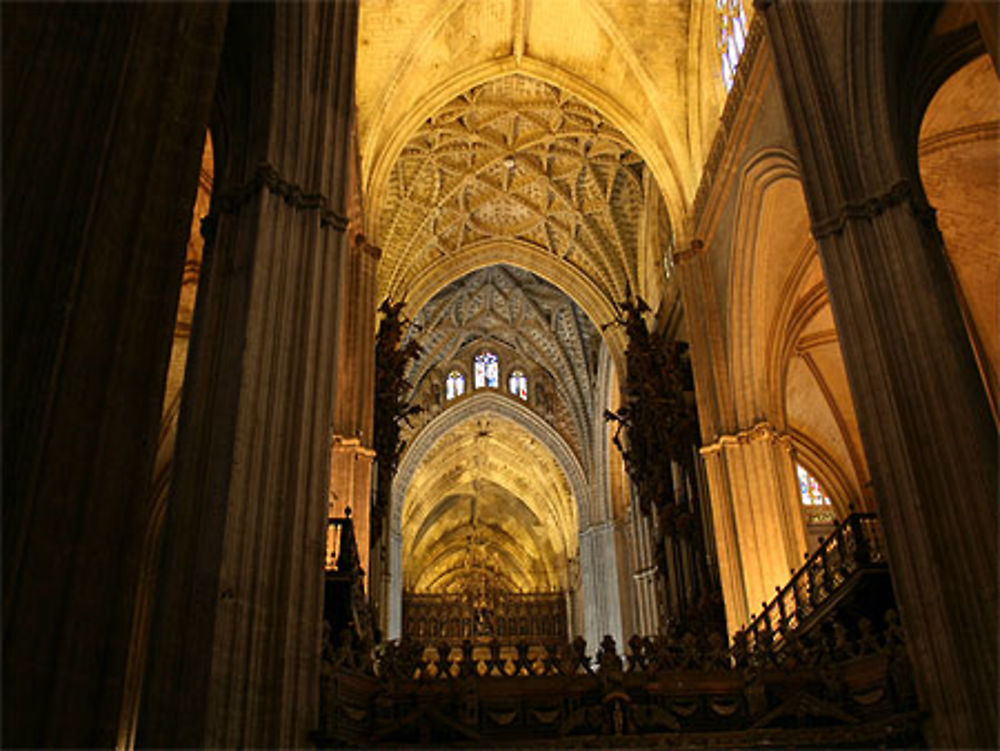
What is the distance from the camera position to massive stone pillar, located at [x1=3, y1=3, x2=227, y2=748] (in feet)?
11.3

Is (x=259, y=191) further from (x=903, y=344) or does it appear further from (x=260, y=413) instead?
(x=903, y=344)

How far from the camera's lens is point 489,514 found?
3722 centimetres

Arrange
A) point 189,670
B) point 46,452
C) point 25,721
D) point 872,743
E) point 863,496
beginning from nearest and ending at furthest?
point 25,721
point 46,452
point 189,670
point 872,743
point 863,496

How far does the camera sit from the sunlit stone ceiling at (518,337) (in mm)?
26266

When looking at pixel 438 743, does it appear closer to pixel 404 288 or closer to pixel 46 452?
pixel 46 452

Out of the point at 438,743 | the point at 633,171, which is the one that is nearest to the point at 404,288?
the point at 633,171

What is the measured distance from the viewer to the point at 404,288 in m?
21.1

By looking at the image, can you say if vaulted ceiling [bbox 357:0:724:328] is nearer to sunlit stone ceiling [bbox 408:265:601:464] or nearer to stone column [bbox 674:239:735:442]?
stone column [bbox 674:239:735:442]

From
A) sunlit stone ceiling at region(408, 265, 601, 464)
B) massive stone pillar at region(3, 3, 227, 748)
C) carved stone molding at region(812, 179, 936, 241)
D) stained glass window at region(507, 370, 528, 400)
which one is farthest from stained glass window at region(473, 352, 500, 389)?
massive stone pillar at region(3, 3, 227, 748)

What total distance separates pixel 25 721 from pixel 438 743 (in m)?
4.55

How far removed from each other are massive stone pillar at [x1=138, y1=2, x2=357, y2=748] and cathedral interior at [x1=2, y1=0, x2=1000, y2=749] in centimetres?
3

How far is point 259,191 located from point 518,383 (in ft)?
67.1

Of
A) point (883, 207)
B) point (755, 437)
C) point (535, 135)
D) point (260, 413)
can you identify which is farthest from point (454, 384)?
point (260, 413)

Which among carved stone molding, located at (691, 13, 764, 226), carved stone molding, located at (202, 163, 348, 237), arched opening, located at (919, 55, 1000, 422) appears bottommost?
carved stone molding, located at (202, 163, 348, 237)
